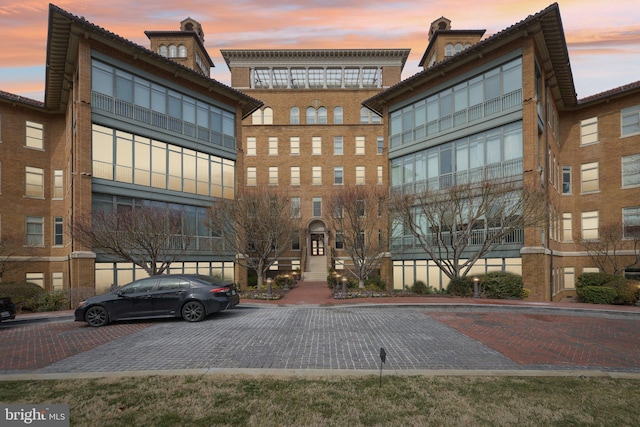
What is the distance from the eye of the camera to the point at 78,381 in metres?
6.17

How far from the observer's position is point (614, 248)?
23.7m

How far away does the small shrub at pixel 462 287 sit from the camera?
62.3 feet

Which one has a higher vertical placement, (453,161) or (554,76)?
(554,76)

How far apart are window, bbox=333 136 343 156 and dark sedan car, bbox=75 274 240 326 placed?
3052 cm

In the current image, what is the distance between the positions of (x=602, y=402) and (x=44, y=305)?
18649 mm

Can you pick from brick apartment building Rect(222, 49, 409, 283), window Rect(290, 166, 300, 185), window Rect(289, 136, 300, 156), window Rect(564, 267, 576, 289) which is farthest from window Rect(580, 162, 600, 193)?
window Rect(289, 136, 300, 156)

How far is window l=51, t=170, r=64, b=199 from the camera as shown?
25859 mm

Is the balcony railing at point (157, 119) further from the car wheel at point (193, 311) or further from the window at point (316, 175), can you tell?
the window at point (316, 175)

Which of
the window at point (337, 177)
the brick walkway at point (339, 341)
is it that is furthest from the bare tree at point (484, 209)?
the window at point (337, 177)

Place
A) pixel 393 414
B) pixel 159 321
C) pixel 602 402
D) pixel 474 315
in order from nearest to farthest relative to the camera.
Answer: pixel 393 414 → pixel 602 402 → pixel 159 321 → pixel 474 315

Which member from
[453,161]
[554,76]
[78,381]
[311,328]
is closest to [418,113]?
[453,161]

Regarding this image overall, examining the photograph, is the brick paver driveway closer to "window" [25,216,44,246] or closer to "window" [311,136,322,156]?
"window" [25,216,44,246]

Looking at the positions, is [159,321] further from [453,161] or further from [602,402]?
[453,161]

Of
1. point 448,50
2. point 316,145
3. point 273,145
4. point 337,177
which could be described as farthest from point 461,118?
point 273,145
